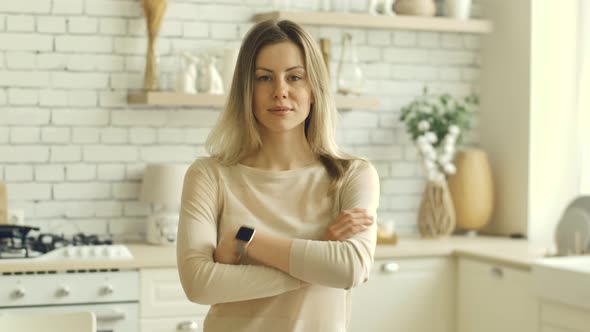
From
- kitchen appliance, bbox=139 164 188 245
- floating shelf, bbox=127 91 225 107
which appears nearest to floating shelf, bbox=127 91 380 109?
floating shelf, bbox=127 91 225 107

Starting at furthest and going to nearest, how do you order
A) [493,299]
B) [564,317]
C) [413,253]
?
[413,253] < [493,299] < [564,317]

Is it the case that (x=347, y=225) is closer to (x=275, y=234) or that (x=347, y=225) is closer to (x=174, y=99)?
(x=275, y=234)

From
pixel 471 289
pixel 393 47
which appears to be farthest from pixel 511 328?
pixel 393 47

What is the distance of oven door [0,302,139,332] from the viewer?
3.67 m

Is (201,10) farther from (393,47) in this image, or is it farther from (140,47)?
(393,47)

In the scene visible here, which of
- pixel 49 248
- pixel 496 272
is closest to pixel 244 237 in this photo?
pixel 49 248

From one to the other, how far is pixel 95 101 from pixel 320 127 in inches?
90.5

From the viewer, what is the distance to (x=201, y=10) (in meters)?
4.54

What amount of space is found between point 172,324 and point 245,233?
5.99 feet

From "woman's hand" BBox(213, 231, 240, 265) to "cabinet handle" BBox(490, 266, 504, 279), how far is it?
6.89 feet

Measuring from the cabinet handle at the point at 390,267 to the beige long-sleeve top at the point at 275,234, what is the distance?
1.84 meters

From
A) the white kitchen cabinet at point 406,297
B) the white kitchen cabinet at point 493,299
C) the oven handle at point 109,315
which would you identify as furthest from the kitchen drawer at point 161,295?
the white kitchen cabinet at point 493,299

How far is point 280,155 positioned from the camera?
231 centimetres

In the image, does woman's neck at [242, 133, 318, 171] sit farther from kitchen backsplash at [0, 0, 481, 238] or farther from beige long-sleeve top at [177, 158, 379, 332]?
kitchen backsplash at [0, 0, 481, 238]
